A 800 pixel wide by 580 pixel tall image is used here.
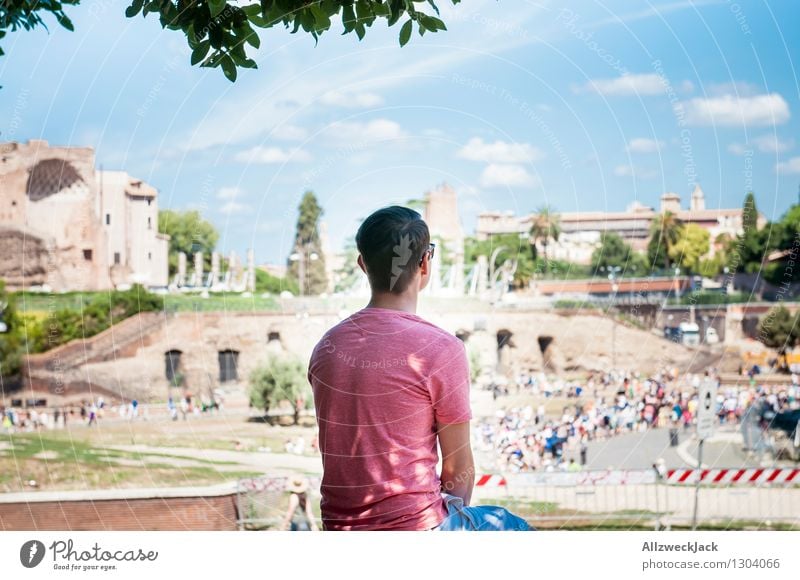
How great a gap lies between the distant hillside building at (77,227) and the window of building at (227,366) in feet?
21.7

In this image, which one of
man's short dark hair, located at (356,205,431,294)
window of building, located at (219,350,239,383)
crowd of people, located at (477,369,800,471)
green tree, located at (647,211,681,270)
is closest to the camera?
man's short dark hair, located at (356,205,431,294)

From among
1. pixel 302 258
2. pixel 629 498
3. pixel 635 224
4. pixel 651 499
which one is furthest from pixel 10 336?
pixel 635 224

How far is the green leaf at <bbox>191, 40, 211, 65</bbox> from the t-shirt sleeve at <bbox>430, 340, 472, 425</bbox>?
184 centimetres

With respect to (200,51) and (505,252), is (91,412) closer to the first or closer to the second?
(505,252)

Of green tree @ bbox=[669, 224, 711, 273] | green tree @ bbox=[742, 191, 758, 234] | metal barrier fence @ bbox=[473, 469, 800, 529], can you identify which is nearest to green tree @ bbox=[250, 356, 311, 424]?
metal barrier fence @ bbox=[473, 469, 800, 529]

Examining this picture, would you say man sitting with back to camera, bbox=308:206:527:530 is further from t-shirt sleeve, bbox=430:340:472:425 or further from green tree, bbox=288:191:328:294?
green tree, bbox=288:191:328:294

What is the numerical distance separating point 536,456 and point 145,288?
392 inches

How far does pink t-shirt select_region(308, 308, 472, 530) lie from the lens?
2064 millimetres

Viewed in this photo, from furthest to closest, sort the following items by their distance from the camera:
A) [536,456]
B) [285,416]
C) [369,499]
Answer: [285,416] → [536,456] → [369,499]

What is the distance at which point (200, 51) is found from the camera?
339cm
